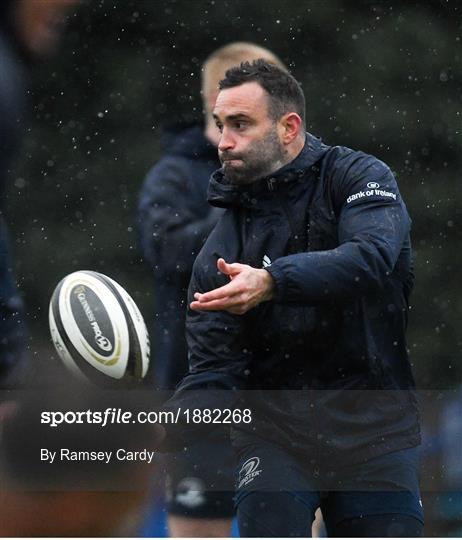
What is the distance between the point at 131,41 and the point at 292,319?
1.28 meters

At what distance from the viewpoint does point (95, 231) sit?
4.16 meters

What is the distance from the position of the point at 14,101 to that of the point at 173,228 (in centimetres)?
66

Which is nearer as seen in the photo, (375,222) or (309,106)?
(375,222)

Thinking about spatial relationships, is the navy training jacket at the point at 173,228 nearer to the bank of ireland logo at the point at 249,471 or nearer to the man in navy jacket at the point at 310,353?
the man in navy jacket at the point at 310,353

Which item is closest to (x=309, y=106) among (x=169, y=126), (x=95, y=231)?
(x=169, y=126)

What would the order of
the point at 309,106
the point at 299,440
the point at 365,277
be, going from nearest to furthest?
the point at 365,277 → the point at 299,440 → the point at 309,106

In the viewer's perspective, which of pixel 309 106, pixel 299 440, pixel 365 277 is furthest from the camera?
pixel 309 106

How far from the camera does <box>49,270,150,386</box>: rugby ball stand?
3656 mm

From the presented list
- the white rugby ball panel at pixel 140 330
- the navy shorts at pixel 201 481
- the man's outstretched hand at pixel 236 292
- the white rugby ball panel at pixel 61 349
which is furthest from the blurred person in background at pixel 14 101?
the man's outstretched hand at pixel 236 292

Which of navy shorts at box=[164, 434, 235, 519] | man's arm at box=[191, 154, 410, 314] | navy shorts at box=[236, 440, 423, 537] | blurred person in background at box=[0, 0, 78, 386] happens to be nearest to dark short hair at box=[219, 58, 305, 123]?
man's arm at box=[191, 154, 410, 314]

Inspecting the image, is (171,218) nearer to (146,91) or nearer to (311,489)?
(146,91)

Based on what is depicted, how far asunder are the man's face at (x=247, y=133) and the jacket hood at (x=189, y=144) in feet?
1.84

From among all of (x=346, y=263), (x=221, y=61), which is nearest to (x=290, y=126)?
(x=346, y=263)

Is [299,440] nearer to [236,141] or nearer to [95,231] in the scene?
[236,141]
